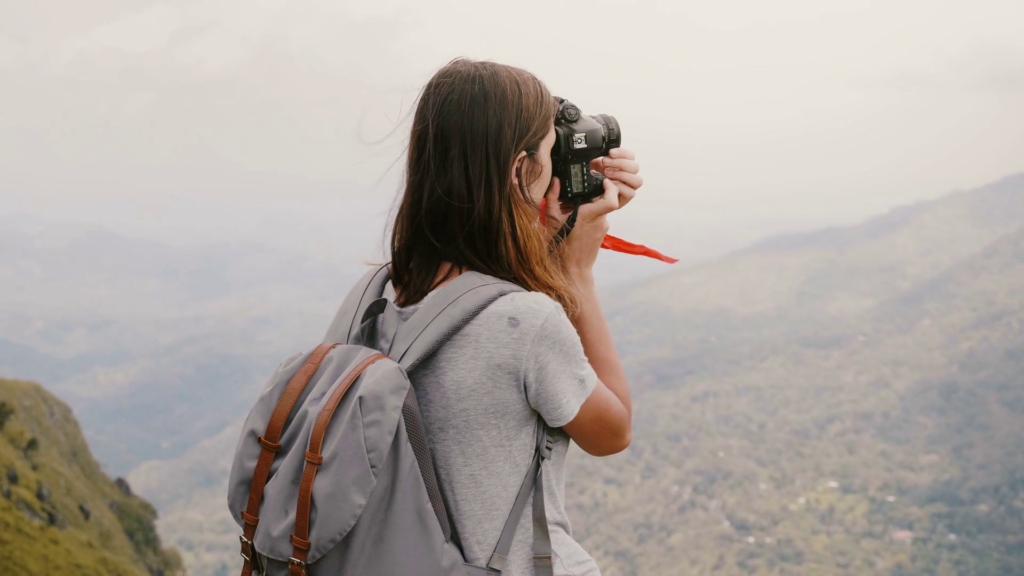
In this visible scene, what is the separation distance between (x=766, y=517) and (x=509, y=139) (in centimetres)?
2454

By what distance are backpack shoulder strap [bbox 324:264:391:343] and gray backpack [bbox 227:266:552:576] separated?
0.29ft

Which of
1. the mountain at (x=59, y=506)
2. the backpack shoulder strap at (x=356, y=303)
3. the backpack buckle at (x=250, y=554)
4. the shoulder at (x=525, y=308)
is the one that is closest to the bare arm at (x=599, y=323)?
the shoulder at (x=525, y=308)

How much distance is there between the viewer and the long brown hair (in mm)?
1162

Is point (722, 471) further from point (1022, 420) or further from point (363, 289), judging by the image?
point (363, 289)

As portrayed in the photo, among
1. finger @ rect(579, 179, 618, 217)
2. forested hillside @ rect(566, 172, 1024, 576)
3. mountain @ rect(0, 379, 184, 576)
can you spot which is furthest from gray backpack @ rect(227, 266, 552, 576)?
forested hillside @ rect(566, 172, 1024, 576)

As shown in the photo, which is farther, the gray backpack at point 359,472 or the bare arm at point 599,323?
the bare arm at point 599,323

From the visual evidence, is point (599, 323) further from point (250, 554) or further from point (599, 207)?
point (250, 554)

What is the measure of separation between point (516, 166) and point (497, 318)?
261mm

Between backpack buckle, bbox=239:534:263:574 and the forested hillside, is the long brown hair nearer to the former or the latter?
backpack buckle, bbox=239:534:263:574

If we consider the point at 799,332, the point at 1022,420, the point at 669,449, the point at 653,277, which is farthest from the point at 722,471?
the point at 653,277

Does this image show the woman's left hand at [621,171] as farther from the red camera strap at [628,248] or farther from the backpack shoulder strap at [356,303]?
the backpack shoulder strap at [356,303]

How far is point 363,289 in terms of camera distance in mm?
1299

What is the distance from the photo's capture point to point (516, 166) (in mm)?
1188

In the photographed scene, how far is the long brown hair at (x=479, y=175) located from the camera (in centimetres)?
116
